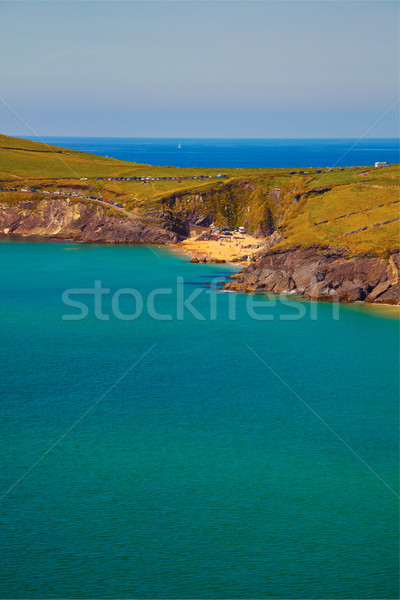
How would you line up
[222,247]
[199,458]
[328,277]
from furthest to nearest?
[222,247] < [328,277] < [199,458]

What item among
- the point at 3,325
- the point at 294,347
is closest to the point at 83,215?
the point at 3,325

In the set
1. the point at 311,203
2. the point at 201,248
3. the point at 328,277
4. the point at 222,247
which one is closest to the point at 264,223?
the point at 222,247

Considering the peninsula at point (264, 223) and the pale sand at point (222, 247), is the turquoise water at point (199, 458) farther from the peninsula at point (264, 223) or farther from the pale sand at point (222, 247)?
the pale sand at point (222, 247)

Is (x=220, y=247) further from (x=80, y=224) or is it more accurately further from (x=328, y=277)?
(x=328, y=277)

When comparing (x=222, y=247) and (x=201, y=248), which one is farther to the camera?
(x=201, y=248)

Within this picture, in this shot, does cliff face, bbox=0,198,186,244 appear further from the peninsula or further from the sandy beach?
the sandy beach

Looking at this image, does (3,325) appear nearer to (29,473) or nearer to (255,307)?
(255,307)
